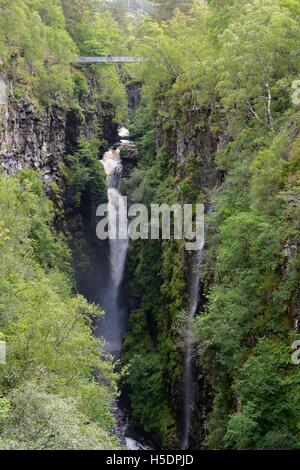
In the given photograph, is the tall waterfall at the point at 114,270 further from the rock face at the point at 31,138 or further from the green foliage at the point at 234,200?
the rock face at the point at 31,138

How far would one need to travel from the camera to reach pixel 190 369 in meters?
24.6

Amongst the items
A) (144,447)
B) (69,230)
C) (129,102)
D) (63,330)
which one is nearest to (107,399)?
(63,330)

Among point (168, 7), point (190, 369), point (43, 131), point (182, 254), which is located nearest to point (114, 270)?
point (43, 131)

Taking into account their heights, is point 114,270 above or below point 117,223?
below

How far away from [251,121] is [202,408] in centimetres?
1348

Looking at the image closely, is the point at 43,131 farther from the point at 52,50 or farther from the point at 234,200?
the point at 234,200

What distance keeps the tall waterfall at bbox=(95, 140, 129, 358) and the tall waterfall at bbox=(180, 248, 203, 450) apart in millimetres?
11017

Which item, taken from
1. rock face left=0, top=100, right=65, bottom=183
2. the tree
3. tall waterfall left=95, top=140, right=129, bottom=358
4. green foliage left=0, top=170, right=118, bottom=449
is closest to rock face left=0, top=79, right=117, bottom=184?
rock face left=0, top=100, right=65, bottom=183

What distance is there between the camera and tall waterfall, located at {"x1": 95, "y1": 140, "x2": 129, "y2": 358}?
3738 centimetres

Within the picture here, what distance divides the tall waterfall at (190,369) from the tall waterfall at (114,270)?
11.0m

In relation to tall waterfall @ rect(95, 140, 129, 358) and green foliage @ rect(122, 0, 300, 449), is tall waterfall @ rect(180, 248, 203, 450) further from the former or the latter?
tall waterfall @ rect(95, 140, 129, 358)

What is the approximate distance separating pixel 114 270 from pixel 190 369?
17.8m

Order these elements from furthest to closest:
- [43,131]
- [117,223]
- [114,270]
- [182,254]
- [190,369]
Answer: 1. [117,223]
2. [114,270]
3. [43,131]
4. [182,254]
5. [190,369]

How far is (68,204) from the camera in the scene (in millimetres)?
40625
